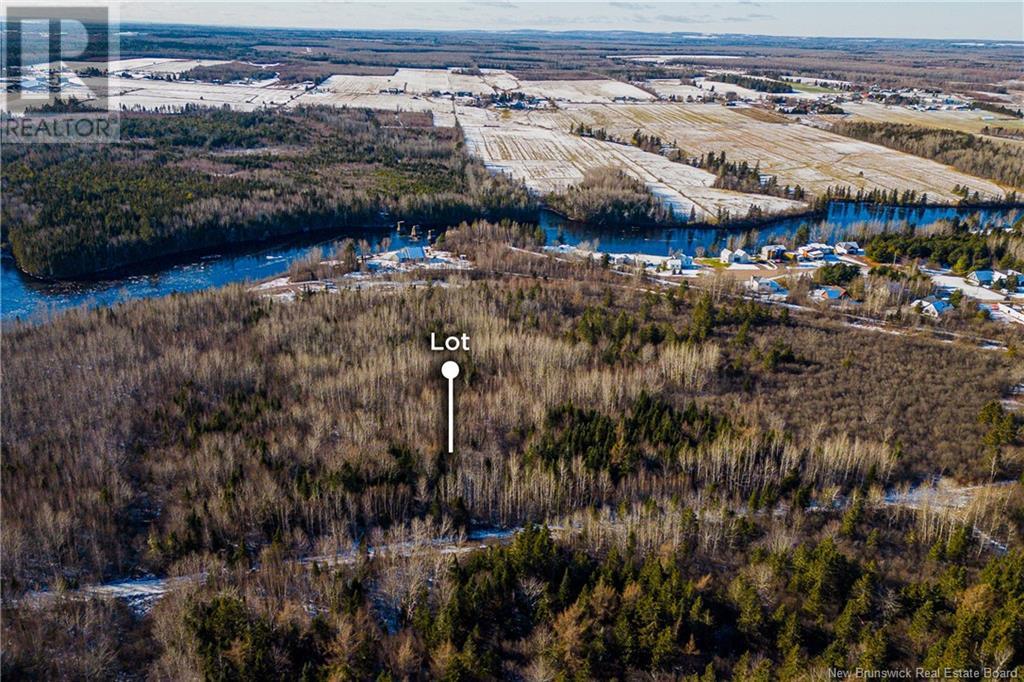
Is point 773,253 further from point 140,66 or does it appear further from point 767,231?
point 140,66

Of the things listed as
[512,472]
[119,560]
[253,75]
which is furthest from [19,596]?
[253,75]

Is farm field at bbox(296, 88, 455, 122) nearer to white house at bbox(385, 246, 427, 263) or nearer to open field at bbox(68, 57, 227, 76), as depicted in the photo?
open field at bbox(68, 57, 227, 76)

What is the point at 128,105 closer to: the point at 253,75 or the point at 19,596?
the point at 253,75

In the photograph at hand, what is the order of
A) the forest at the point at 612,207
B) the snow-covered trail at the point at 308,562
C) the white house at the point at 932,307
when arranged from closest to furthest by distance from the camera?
the snow-covered trail at the point at 308,562 < the white house at the point at 932,307 < the forest at the point at 612,207

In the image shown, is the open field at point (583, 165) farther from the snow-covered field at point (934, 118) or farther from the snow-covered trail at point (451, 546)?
the snow-covered field at point (934, 118)

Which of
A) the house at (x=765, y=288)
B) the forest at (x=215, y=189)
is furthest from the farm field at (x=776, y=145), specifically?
the house at (x=765, y=288)

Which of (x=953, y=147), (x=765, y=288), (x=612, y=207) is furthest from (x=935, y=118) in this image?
(x=765, y=288)

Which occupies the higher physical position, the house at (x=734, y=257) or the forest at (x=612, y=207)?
the forest at (x=612, y=207)
